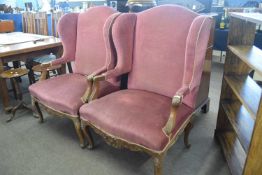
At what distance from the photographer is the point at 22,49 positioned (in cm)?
229

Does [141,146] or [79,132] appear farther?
[79,132]

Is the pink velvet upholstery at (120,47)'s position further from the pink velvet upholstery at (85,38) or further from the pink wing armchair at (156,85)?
the pink velvet upholstery at (85,38)

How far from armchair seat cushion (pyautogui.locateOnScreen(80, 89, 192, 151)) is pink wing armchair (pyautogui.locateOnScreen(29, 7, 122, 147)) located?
191 millimetres

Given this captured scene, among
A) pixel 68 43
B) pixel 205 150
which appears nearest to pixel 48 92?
pixel 68 43

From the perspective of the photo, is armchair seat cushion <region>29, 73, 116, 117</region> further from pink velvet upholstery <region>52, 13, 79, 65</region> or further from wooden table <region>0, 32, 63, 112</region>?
wooden table <region>0, 32, 63, 112</region>

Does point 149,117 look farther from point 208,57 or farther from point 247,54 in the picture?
point 208,57

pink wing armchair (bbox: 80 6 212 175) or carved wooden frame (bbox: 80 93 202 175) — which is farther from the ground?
pink wing armchair (bbox: 80 6 212 175)

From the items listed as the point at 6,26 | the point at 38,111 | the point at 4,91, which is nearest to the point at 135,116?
the point at 38,111

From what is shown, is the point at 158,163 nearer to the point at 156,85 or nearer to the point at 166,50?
the point at 156,85

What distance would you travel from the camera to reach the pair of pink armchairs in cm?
141

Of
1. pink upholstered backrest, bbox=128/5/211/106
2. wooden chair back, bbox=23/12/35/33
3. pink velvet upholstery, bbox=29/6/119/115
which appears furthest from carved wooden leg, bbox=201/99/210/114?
wooden chair back, bbox=23/12/35/33

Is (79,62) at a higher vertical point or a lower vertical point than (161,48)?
lower

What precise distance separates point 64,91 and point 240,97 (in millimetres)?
1337

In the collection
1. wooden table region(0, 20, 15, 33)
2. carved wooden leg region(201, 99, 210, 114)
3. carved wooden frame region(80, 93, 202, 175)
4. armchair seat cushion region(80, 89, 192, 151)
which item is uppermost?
wooden table region(0, 20, 15, 33)
